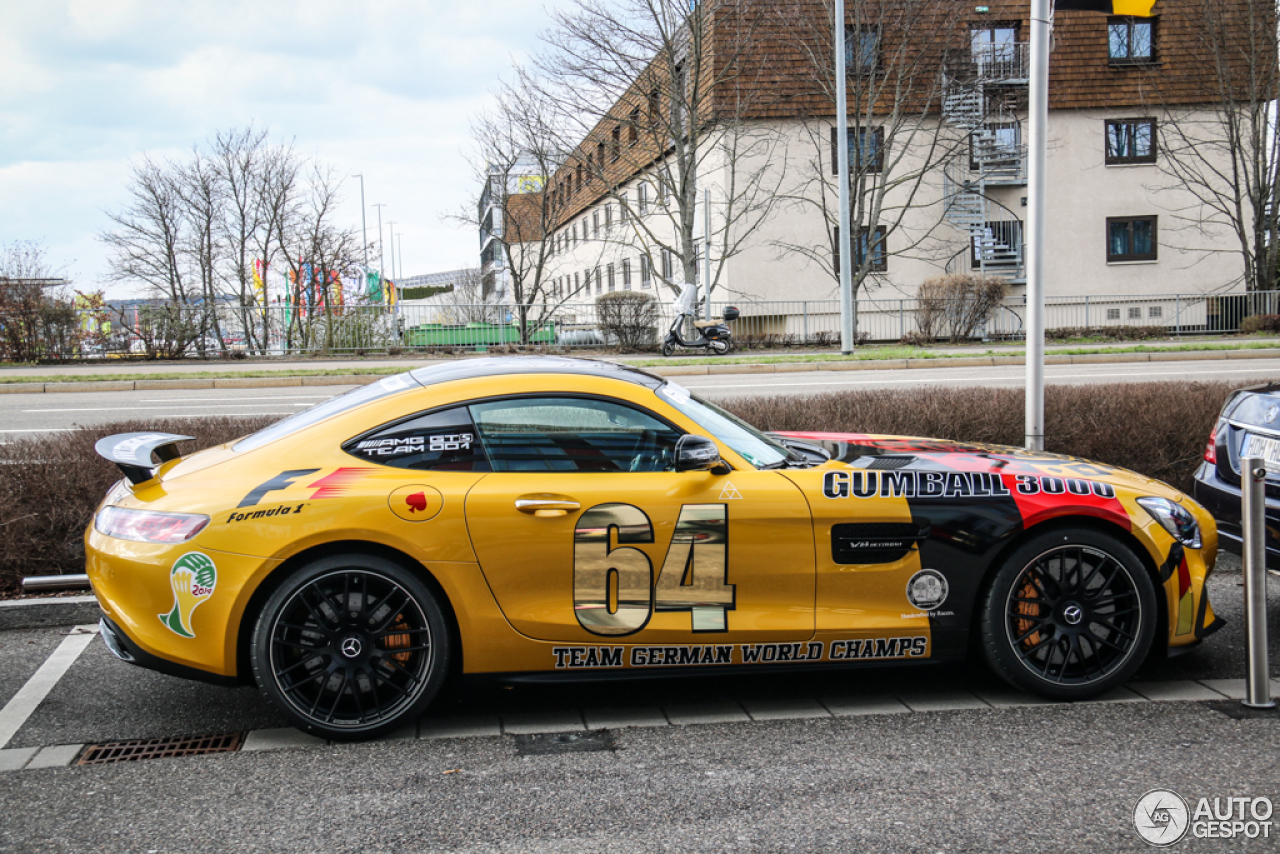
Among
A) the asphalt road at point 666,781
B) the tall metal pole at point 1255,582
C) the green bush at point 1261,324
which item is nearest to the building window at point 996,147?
the green bush at point 1261,324

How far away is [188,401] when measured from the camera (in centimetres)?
1442

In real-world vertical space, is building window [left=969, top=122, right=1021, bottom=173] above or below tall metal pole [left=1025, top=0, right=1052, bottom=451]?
above

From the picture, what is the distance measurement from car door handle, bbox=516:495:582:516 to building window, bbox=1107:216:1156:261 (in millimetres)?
31247

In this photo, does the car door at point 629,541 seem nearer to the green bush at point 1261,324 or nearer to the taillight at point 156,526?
the taillight at point 156,526

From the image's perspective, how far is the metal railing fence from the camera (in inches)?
883

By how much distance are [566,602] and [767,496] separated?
90 centimetres

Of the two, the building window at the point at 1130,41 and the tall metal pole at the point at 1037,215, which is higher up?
the building window at the point at 1130,41

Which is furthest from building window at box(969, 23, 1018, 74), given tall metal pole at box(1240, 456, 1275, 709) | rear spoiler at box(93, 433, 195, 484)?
rear spoiler at box(93, 433, 195, 484)

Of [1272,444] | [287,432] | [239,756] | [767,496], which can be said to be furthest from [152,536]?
[1272,444]

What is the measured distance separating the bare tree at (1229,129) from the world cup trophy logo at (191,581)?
3146cm

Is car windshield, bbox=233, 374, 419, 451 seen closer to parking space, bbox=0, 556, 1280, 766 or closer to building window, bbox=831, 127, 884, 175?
parking space, bbox=0, 556, 1280, 766

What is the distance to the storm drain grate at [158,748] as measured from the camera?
375 cm

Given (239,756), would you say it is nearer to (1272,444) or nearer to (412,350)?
(1272,444)

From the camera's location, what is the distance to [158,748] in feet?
12.6
